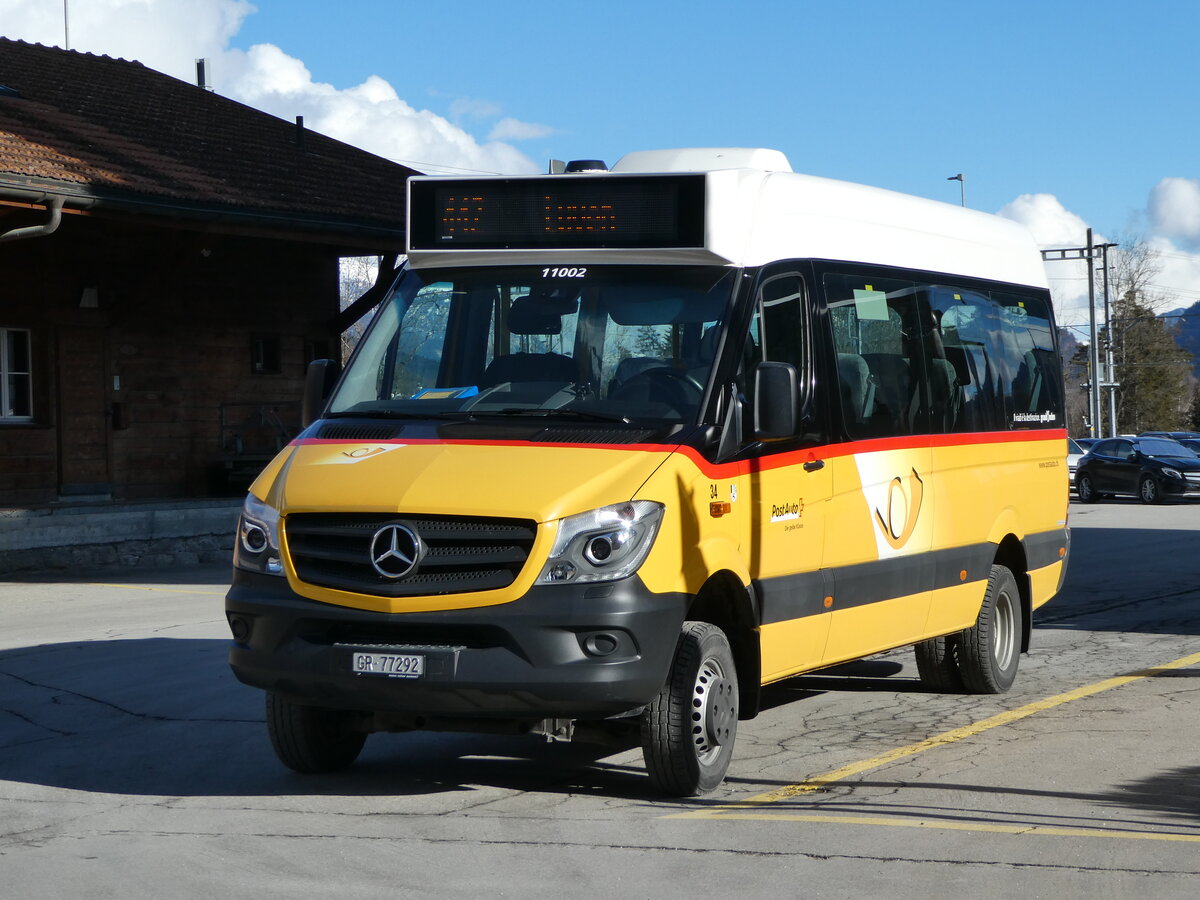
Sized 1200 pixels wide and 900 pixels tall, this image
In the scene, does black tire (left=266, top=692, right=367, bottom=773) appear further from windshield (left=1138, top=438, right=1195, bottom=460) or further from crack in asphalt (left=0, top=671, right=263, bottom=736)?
windshield (left=1138, top=438, right=1195, bottom=460)

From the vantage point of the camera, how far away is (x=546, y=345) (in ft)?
24.2

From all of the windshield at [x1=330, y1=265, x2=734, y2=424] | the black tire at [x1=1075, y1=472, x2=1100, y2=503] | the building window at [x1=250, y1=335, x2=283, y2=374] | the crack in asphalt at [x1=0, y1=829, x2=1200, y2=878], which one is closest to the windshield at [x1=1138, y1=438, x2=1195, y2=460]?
the black tire at [x1=1075, y1=472, x2=1100, y2=503]

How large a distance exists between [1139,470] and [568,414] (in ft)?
97.6

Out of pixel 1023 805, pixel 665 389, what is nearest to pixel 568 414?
pixel 665 389

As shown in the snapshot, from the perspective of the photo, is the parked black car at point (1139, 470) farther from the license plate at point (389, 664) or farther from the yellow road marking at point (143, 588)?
the license plate at point (389, 664)

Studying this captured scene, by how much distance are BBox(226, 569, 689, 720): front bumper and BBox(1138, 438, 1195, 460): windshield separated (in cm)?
3014

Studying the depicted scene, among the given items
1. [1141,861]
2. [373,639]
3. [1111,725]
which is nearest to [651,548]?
[373,639]

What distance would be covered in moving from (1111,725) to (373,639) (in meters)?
4.25

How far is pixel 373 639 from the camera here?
258 inches

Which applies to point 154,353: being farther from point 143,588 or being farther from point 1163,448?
point 1163,448

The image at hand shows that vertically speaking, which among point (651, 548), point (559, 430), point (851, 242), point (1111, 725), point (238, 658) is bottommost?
point (1111, 725)

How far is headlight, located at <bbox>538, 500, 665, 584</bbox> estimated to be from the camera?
6.34 meters

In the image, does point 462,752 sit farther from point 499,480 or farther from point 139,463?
point 139,463

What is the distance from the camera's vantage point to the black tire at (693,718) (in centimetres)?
671
